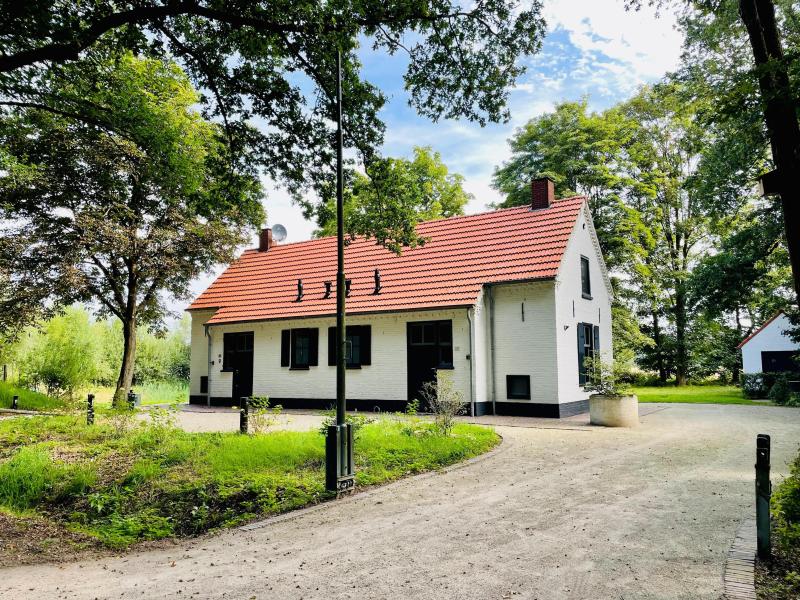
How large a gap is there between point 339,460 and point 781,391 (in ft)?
70.8

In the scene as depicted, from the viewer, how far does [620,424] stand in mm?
13891

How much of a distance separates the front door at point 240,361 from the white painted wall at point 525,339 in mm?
10277

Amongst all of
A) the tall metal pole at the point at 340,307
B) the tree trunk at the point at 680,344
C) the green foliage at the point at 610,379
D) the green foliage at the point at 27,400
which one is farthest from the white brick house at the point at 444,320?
the tree trunk at the point at 680,344

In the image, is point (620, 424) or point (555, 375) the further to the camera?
point (555, 375)

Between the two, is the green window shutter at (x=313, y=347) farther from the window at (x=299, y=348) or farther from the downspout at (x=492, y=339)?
the downspout at (x=492, y=339)

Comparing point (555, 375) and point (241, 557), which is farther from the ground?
point (555, 375)

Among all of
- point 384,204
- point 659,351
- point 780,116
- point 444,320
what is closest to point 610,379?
point 444,320

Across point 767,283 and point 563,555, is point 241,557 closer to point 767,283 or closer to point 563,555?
point 563,555

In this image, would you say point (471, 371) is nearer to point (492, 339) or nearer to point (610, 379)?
point (492, 339)

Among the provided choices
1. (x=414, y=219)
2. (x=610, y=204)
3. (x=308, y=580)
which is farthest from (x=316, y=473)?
(x=610, y=204)

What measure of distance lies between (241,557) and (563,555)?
9.84ft

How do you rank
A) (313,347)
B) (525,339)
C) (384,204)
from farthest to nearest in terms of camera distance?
(313,347)
(525,339)
(384,204)

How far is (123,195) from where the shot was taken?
67.1ft

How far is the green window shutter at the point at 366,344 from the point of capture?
750 inches
